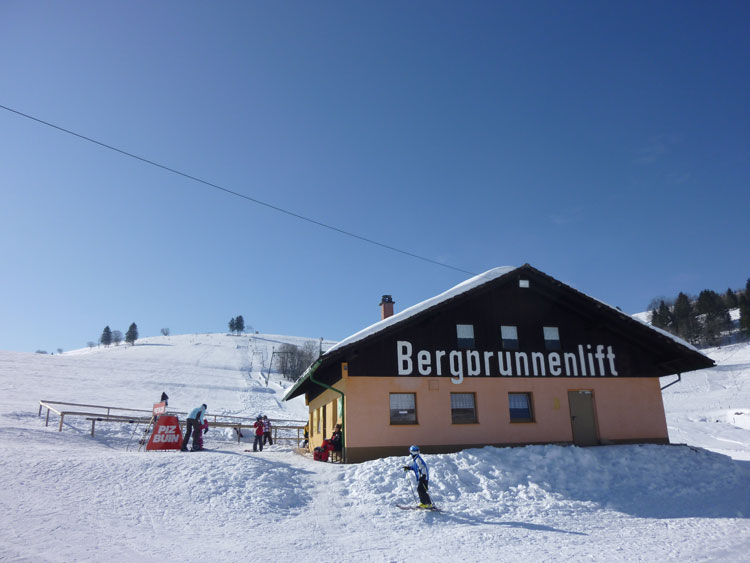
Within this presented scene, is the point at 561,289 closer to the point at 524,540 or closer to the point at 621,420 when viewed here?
the point at 621,420

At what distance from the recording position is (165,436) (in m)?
18.4

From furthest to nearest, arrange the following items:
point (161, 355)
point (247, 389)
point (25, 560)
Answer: point (161, 355), point (247, 389), point (25, 560)

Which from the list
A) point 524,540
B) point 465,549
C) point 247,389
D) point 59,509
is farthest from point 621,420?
point 247,389

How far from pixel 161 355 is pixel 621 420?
4015 inches

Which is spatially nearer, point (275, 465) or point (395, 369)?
point (275, 465)

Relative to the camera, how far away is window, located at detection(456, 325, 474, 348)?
61.5ft

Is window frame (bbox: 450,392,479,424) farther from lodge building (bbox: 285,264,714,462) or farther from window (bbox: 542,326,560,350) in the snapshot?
window (bbox: 542,326,560,350)

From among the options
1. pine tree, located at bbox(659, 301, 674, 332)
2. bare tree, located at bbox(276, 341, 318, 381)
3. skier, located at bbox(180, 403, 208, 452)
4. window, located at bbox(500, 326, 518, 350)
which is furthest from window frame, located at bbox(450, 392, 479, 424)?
pine tree, located at bbox(659, 301, 674, 332)

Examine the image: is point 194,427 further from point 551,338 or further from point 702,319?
point 702,319

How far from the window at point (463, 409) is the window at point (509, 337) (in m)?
2.41

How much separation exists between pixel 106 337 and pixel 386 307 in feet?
529

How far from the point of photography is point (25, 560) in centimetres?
739

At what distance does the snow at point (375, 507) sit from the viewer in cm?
894

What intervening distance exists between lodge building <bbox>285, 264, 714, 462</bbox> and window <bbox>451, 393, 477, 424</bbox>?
36 millimetres
